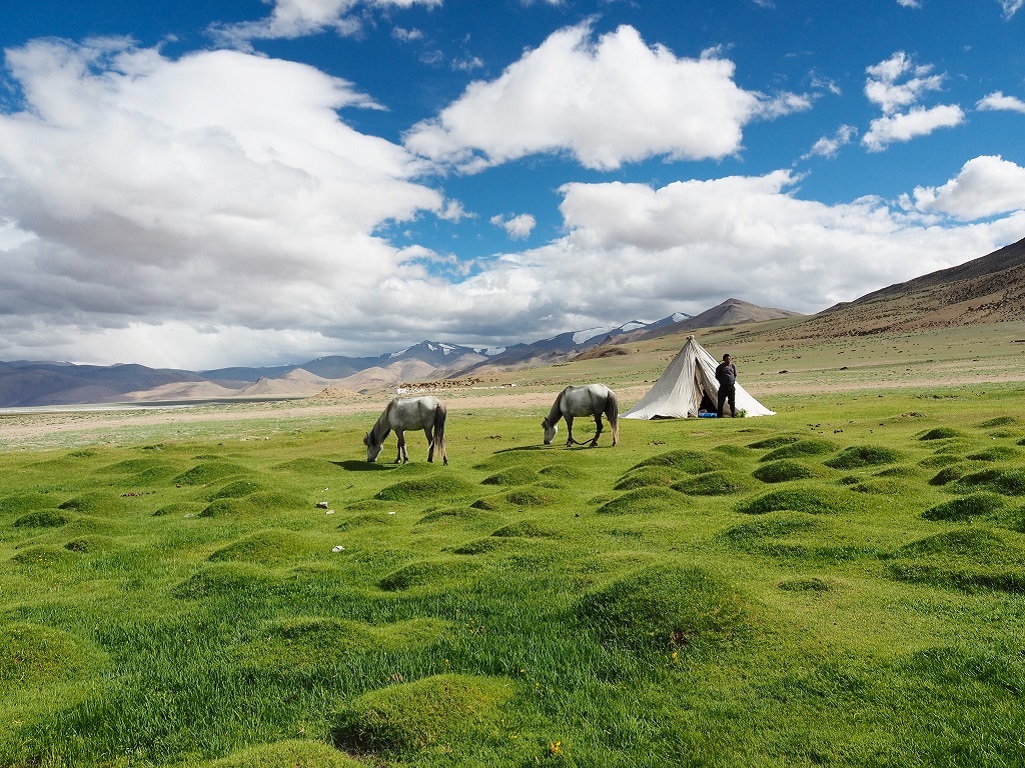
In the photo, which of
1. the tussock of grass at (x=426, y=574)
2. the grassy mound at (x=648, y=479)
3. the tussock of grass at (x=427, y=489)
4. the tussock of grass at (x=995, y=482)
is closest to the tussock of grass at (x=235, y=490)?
the tussock of grass at (x=427, y=489)

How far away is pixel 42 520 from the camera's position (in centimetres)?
1756

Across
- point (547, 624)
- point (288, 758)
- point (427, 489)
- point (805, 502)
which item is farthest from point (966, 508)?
point (427, 489)

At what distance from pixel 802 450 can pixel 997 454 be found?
505cm

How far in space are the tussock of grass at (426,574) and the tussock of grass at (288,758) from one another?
4.43 m

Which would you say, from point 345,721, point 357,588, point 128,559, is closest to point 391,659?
point 345,721

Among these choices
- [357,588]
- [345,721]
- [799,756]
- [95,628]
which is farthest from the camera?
[357,588]

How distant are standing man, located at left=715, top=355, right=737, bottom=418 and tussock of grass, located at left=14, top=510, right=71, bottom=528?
28449mm

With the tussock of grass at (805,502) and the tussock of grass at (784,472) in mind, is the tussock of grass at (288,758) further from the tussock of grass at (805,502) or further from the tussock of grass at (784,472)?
the tussock of grass at (784,472)

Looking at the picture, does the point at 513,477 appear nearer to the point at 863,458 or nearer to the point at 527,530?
the point at 527,530

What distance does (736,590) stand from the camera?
8.26 m

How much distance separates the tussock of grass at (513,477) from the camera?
20.1 metres

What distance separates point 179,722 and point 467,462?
19.0 metres

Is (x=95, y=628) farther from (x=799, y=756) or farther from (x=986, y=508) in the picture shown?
(x=986, y=508)

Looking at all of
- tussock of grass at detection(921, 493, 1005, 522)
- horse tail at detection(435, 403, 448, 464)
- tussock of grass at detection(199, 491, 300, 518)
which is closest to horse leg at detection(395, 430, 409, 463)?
horse tail at detection(435, 403, 448, 464)
